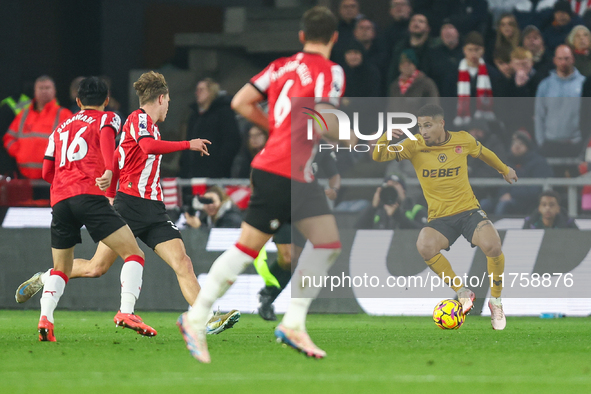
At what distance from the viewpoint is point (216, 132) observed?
13172 mm

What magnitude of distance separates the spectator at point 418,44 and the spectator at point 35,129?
439 centimetres

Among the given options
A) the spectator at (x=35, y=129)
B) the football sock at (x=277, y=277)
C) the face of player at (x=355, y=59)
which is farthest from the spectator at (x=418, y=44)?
the football sock at (x=277, y=277)

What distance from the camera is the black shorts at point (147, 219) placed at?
314 inches

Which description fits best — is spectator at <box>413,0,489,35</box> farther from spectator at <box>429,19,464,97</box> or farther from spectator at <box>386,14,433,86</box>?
spectator at <box>386,14,433,86</box>

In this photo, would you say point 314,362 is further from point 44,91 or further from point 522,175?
point 44,91

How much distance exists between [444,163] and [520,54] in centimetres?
398

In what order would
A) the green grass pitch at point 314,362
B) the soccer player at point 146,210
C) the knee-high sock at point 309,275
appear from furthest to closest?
the soccer player at point 146,210
the knee-high sock at point 309,275
the green grass pitch at point 314,362

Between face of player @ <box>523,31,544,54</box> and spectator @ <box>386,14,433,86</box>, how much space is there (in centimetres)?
131

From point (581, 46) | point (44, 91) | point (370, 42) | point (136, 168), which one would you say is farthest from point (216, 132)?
point (136, 168)

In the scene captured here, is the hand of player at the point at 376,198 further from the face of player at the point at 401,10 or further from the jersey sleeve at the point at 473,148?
the face of player at the point at 401,10

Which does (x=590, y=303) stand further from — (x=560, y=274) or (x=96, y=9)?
(x=96, y=9)

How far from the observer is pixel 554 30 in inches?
550

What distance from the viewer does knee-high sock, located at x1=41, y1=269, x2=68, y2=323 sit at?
766cm

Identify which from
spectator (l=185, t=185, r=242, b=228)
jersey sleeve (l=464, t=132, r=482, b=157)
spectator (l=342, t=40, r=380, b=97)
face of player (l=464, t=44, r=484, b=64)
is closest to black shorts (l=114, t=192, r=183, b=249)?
jersey sleeve (l=464, t=132, r=482, b=157)
